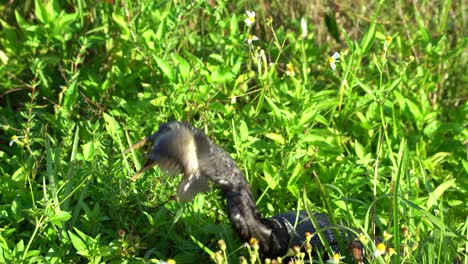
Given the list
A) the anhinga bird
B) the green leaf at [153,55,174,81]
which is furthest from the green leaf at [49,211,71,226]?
the green leaf at [153,55,174,81]

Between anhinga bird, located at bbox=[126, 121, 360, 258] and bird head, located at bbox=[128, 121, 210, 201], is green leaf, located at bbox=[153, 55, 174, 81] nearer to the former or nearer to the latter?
anhinga bird, located at bbox=[126, 121, 360, 258]

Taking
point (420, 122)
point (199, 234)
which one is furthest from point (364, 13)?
point (199, 234)

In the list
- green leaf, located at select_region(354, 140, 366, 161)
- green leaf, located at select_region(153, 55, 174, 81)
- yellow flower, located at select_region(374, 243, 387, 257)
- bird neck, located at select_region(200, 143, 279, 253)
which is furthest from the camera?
green leaf, located at select_region(153, 55, 174, 81)

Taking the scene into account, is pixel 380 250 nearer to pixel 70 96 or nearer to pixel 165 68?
pixel 165 68

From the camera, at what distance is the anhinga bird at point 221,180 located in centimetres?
305

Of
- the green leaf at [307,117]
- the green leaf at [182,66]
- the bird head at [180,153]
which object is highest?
the bird head at [180,153]

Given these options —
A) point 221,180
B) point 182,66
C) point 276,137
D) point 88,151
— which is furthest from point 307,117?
point 221,180

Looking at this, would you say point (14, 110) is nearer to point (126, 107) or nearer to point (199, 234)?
point (126, 107)

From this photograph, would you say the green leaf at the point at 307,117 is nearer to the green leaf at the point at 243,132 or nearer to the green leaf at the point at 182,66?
the green leaf at the point at 243,132

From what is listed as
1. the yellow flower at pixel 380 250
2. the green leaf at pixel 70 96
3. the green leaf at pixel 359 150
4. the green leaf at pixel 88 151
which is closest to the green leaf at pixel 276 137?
the green leaf at pixel 359 150

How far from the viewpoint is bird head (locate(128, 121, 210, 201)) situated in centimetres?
304

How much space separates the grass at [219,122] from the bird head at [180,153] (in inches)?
19.5

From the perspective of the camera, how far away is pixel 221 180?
3277 mm

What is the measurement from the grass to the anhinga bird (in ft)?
0.47
